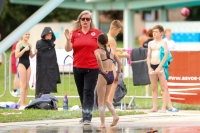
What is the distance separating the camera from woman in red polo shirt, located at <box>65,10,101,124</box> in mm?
12875

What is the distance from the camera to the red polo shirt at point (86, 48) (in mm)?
12875

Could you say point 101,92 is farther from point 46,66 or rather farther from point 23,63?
point 23,63

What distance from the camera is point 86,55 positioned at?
1287cm

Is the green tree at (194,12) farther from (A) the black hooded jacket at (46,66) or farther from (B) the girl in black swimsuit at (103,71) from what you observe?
(B) the girl in black swimsuit at (103,71)

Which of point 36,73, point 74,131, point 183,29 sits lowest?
point 74,131

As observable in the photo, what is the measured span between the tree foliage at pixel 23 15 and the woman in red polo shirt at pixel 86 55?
48.7 meters

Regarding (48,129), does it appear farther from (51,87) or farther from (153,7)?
(153,7)

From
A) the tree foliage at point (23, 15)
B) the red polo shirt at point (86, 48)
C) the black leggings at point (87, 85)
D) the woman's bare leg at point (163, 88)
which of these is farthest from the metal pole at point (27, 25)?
the tree foliage at point (23, 15)

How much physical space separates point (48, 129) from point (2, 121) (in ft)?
4.35

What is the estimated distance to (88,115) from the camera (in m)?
13.0

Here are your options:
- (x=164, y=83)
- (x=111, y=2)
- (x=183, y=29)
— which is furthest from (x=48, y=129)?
(x=111, y=2)

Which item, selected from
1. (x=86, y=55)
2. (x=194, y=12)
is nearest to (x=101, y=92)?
(x=86, y=55)

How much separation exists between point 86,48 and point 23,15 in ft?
169

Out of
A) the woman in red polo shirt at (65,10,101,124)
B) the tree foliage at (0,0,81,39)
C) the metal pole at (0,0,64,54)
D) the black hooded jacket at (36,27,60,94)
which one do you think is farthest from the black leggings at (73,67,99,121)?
the tree foliage at (0,0,81,39)
